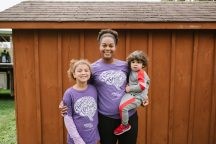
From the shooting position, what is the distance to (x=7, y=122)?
856 cm

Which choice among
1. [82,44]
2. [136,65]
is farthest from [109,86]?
[82,44]

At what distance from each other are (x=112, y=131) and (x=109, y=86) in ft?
1.64

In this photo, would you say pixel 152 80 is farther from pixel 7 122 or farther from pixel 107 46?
pixel 7 122

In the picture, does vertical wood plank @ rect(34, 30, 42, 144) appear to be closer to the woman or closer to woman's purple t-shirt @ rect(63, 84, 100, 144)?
the woman

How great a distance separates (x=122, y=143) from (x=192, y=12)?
2.82 meters

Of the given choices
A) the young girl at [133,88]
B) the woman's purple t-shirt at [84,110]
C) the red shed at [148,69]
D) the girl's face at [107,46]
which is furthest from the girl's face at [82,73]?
the red shed at [148,69]

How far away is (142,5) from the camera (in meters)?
6.02

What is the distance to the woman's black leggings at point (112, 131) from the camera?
344 cm

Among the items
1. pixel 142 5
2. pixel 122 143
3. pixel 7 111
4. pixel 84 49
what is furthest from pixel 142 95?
pixel 7 111

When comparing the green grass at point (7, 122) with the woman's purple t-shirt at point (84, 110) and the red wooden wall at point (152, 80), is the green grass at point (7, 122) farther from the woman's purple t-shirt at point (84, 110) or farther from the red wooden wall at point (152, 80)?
the woman's purple t-shirt at point (84, 110)

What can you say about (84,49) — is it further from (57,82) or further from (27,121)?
(27,121)

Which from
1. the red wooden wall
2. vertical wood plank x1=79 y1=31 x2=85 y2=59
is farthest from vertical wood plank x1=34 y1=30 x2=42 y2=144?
vertical wood plank x1=79 y1=31 x2=85 y2=59

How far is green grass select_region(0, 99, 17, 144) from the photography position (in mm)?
7084

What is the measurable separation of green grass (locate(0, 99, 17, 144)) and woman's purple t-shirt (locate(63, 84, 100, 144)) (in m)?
4.04
